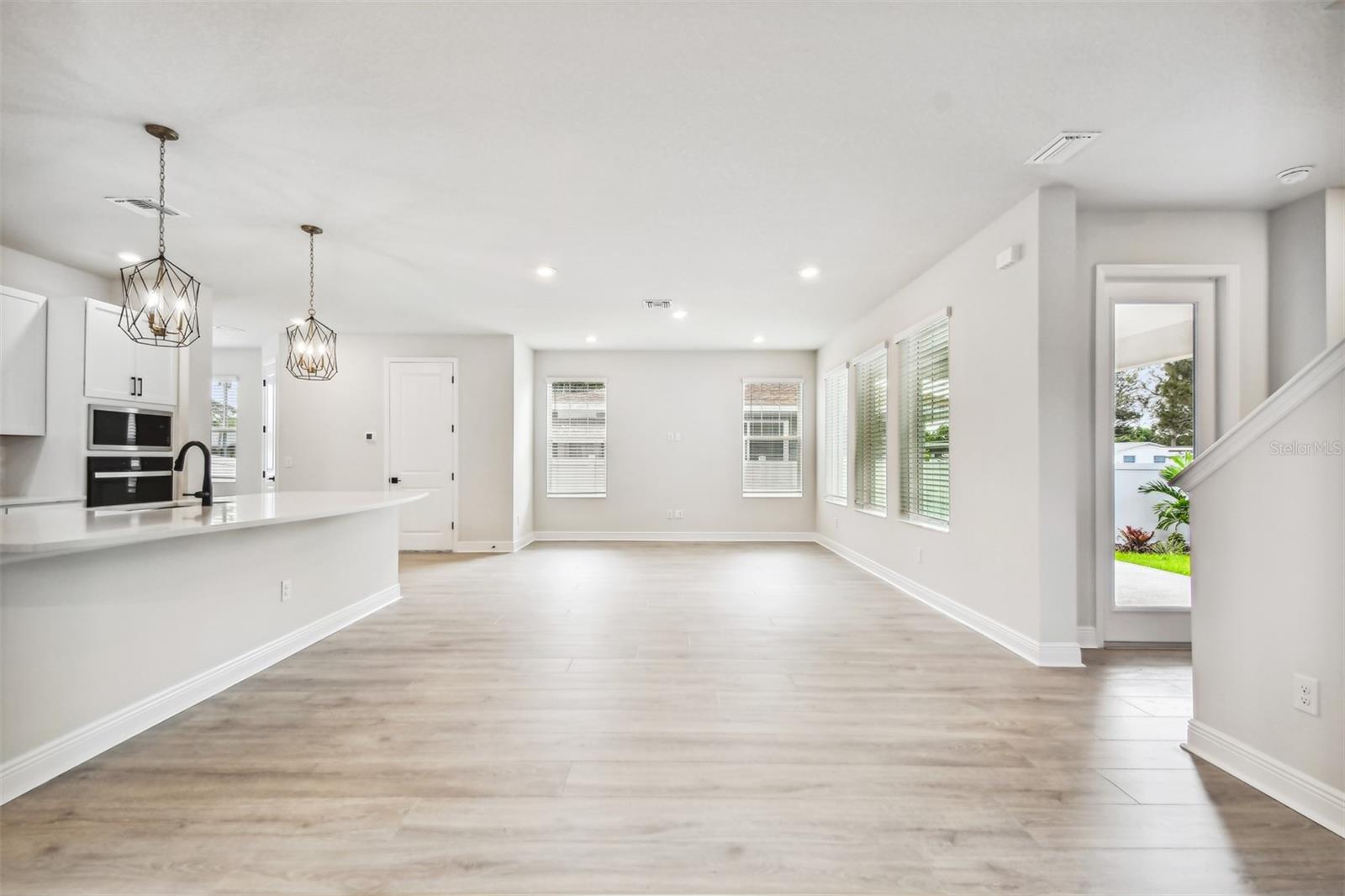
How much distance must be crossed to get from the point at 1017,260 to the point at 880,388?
240cm

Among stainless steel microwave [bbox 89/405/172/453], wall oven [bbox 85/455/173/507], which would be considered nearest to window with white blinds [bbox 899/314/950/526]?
wall oven [bbox 85/455/173/507]

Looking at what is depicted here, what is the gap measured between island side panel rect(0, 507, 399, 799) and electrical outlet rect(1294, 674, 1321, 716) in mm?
4438

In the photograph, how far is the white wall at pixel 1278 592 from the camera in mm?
1842

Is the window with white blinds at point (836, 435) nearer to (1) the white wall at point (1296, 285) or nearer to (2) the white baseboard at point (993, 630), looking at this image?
(2) the white baseboard at point (993, 630)

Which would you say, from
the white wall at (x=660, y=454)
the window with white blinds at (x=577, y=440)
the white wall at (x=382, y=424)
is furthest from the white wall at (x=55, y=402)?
the window with white blinds at (x=577, y=440)

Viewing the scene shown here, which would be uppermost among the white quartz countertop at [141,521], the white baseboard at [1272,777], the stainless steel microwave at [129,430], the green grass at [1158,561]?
the stainless steel microwave at [129,430]

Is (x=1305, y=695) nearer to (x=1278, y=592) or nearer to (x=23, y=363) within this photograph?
(x=1278, y=592)

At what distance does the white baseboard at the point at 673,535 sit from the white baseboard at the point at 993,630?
2374 mm

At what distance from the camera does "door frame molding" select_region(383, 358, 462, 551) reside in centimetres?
720

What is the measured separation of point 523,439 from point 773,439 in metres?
3.53

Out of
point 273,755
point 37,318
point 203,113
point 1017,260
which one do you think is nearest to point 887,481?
point 1017,260

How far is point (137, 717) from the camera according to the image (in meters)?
2.46

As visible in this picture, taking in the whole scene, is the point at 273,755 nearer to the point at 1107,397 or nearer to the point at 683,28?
the point at 683,28

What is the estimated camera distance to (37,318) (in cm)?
409
